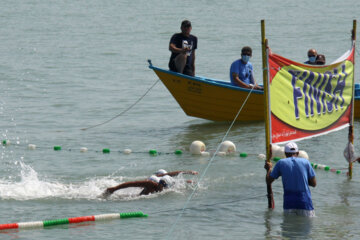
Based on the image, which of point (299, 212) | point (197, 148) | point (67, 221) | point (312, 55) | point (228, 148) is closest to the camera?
point (299, 212)

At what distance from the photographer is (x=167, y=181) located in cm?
1246

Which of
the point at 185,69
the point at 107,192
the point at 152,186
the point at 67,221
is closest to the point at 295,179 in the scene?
the point at 152,186

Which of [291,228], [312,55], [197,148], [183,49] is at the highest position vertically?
[183,49]

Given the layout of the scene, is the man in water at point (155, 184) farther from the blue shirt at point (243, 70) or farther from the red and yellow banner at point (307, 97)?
the blue shirt at point (243, 70)

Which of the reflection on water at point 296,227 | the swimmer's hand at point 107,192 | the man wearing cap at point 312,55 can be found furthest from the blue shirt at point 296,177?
the man wearing cap at point 312,55

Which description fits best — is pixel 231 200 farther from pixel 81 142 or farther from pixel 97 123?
pixel 97 123

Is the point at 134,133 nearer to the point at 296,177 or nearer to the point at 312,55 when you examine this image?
the point at 312,55

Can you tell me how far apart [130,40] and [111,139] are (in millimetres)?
18516

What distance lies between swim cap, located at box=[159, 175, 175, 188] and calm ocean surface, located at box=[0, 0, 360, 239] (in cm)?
17

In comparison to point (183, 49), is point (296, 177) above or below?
below

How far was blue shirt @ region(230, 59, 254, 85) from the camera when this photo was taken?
58.8 feet

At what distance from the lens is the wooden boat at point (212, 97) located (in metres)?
18.3

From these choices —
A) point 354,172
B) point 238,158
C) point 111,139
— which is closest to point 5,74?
point 111,139

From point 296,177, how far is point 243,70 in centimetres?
807
